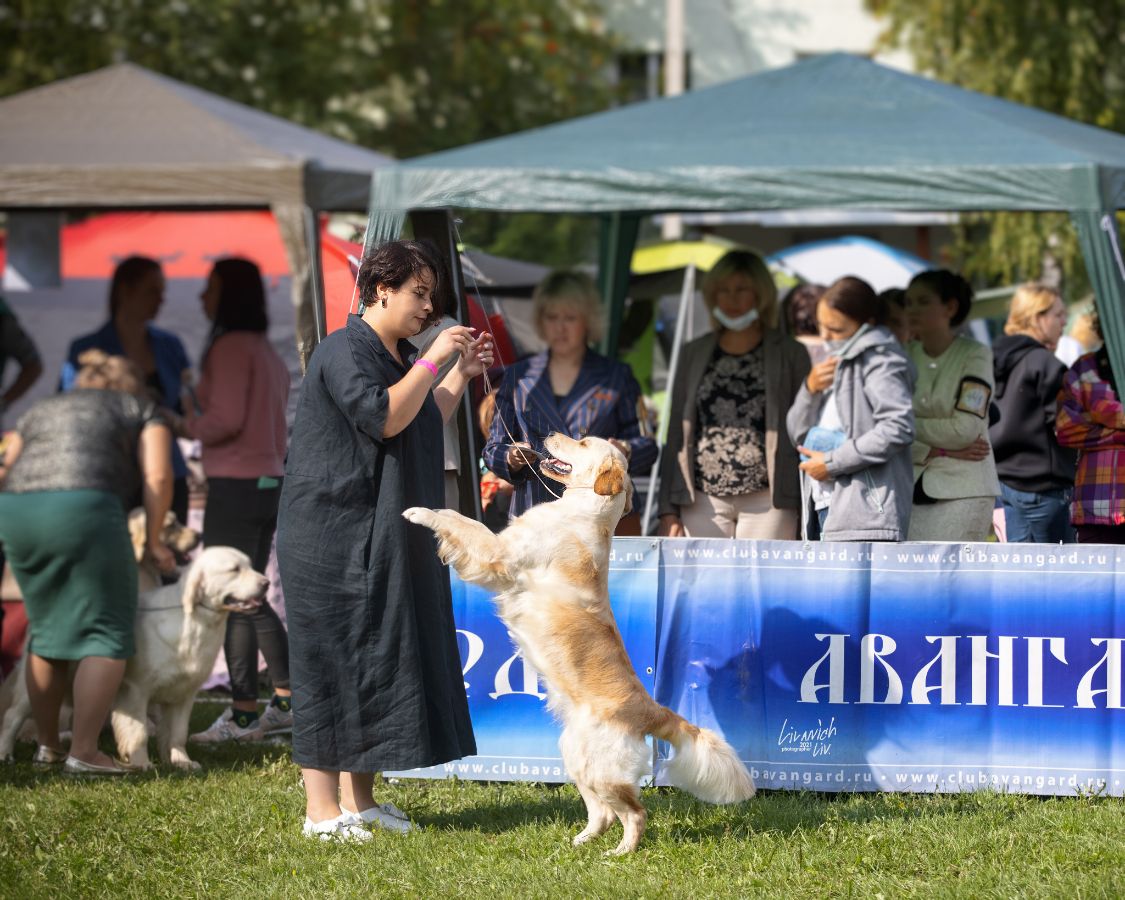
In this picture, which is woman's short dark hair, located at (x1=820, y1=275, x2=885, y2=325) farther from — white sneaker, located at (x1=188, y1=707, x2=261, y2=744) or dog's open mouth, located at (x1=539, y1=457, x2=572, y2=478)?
white sneaker, located at (x1=188, y1=707, x2=261, y2=744)

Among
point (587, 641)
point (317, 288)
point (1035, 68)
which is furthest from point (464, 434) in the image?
point (1035, 68)

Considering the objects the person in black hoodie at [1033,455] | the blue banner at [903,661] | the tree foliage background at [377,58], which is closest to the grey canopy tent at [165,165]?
the blue banner at [903,661]

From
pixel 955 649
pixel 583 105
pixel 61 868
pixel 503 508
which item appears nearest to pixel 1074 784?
pixel 955 649

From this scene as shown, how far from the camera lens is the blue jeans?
6324mm

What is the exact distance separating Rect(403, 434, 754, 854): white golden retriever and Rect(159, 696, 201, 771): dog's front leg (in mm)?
2041

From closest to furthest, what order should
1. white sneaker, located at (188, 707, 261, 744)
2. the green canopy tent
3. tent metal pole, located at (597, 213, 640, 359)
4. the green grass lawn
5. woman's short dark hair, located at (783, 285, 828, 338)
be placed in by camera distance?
the green grass lawn < the green canopy tent < white sneaker, located at (188, 707, 261, 744) < woman's short dark hair, located at (783, 285, 828, 338) < tent metal pole, located at (597, 213, 640, 359)

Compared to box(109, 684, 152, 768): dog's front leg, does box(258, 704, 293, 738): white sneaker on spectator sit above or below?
below

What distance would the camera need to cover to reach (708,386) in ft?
19.9

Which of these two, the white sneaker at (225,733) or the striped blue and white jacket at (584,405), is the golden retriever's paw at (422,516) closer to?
the striped blue and white jacket at (584,405)

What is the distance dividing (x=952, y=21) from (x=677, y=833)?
11.4m

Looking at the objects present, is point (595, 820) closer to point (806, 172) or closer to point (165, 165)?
point (806, 172)

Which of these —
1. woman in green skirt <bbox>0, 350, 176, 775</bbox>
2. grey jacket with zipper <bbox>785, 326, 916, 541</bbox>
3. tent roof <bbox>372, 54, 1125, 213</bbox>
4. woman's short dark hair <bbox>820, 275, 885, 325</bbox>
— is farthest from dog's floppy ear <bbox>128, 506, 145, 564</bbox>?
woman's short dark hair <bbox>820, 275, 885, 325</bbox>

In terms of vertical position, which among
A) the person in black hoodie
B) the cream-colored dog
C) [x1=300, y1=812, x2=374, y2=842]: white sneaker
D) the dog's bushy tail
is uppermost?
the person in black hoodie

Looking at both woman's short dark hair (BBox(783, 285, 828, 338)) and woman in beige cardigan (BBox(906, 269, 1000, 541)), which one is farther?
woman's short dark hair (BBox(783, 285, 828, 338))
